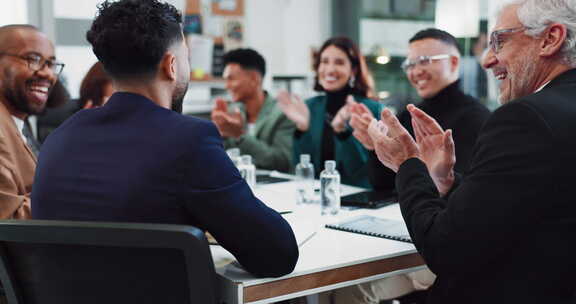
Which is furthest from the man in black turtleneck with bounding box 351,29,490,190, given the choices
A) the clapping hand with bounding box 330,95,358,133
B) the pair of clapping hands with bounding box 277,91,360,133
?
the pair of clapping hands with bounding box 277,91,360,133

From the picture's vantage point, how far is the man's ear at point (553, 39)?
4.06ft

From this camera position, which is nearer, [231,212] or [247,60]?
[231,212]

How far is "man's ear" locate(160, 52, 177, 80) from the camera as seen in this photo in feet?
4.20

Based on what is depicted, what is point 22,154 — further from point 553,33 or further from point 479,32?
point 479,32

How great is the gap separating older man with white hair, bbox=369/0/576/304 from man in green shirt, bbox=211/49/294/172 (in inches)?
80.2

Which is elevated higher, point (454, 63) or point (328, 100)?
point (454, 63)

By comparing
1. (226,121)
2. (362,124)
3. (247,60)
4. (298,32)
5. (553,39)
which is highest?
(298,32)

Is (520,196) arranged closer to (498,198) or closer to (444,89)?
(498,198)

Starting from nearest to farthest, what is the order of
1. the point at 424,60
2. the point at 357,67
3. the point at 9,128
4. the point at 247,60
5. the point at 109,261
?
1. the point at 109,261
2. the point at 9,128
3. the point at 424,60
4. the point at 357,67
5. the point at 247,60

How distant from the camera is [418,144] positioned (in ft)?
5.57

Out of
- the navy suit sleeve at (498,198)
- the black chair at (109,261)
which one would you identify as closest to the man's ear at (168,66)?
the black chair at (109,261)

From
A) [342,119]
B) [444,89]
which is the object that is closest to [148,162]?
[342,119]

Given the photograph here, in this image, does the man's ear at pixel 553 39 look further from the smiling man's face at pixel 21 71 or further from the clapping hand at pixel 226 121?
the clapping hand at pixel 226 121

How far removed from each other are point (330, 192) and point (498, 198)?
925mm
